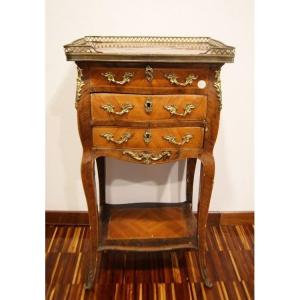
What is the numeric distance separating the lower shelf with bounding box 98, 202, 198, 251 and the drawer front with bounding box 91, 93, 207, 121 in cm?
62

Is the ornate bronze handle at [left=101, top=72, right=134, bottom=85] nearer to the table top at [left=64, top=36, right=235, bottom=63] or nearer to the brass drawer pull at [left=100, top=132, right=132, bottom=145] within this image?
the table top at [left=64, top=36, right=235, bottom=63]

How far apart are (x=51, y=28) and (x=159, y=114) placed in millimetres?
926

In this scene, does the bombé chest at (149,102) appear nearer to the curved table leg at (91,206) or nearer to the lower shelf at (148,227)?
the curved table leg at (91,206)

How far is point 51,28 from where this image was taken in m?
2.18

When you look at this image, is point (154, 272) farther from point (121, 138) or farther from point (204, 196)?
point (121, 138)

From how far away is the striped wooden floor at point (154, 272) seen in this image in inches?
72.1

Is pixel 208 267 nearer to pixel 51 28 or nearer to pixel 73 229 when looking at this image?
pixel 73 229

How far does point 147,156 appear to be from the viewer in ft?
5.59

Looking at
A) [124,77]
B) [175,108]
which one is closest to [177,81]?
[175,108]

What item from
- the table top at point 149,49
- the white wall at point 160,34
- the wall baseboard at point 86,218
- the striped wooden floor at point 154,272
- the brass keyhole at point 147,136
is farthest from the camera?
the wall baseboard at point 86,218

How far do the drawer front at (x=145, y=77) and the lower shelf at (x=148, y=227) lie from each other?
0.74 m

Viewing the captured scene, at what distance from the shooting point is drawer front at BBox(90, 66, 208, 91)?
1622 mm

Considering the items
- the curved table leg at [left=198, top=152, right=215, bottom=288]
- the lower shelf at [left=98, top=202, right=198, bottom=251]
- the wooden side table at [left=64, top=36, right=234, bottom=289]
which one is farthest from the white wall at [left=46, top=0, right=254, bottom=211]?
the curved table leg at [left=198, top=152, right=215, bottom=288]

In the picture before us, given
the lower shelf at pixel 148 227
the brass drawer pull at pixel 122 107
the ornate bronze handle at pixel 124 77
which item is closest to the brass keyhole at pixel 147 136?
the brass drawer pull at pixel 122 107
